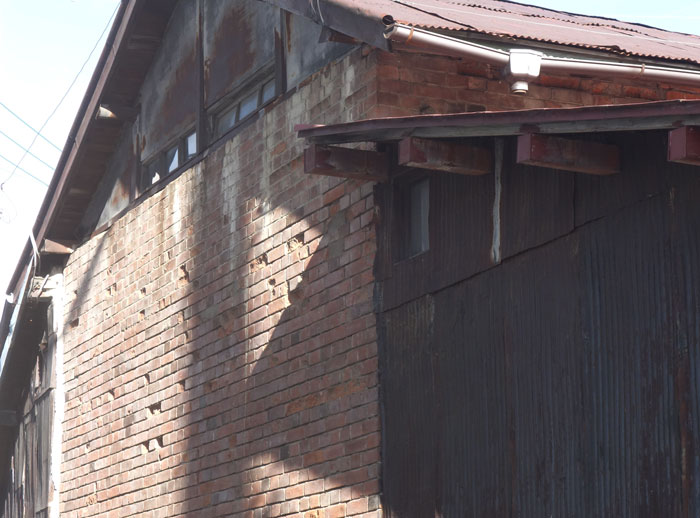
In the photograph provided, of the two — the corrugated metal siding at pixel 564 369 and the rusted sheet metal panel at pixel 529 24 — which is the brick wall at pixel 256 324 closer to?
the rusted sheet metal panel at pixel 529 24

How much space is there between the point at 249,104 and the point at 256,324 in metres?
1.89

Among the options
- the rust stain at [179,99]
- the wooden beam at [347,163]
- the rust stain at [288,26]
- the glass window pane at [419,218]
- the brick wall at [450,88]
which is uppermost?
the rust stain at [179,99]

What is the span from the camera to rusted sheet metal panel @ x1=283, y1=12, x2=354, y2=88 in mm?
8688

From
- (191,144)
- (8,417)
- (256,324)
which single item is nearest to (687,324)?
(256,324)

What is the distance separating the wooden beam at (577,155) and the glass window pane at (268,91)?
3.72 m

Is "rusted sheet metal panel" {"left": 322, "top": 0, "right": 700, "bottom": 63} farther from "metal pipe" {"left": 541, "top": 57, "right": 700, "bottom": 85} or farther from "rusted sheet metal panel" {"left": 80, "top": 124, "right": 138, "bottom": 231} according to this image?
"rusted sheet metal panel" {"left": 80, "top": 124, "right": 138, "bottom": 231}

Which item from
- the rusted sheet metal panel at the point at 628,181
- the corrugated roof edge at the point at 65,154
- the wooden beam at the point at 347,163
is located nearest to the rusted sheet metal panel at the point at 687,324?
the rusted sheet metal panel at the point at 628,181

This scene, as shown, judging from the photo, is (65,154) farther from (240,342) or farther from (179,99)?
(240,342)

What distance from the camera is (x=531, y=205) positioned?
6855mm

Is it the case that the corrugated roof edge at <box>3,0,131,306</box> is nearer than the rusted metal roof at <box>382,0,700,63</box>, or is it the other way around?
the rusted metal roof at <box>382,0,700,63</box>

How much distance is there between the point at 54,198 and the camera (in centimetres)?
1244

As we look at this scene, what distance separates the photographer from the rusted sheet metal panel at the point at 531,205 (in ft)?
21.8

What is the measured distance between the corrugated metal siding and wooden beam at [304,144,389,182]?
22.1 inches

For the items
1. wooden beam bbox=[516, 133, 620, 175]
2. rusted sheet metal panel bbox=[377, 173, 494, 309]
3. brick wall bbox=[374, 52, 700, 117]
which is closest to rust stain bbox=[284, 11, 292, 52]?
brick wall bbox=[374, 52, 700, 117]
